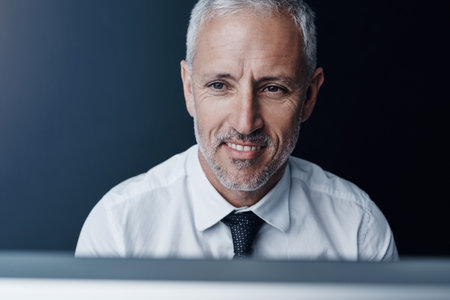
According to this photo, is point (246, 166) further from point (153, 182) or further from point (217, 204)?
point (153, 182)

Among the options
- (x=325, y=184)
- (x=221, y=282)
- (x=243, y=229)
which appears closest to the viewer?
(x=221, y=282)

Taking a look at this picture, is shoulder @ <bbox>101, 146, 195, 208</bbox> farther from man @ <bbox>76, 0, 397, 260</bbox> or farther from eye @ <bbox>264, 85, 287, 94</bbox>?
eye @ <bbox>264, 85, 287, 94</bbox>

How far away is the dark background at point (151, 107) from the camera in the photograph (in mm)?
1221

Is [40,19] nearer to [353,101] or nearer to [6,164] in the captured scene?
[6,164]

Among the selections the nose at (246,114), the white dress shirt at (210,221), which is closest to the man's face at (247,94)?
the nose at (246,114)

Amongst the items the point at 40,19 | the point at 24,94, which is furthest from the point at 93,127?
the point at 40,19

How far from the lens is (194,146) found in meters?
1.15

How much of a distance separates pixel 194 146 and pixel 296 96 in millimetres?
310

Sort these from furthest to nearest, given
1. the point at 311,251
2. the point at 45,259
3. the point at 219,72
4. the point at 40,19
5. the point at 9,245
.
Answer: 1. the point at 9,245
2. the point at 40,19
3. the point at 311,251
4. the point at 219,72
5. the point at 45,259

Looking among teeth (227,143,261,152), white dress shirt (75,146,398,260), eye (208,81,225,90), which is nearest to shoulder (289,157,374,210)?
white dress shirt (75,146,398,260)

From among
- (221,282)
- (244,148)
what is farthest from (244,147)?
(221,282)

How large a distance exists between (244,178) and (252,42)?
1.01ft

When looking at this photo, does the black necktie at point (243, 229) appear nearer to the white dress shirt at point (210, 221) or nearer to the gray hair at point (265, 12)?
the white dress shirt at point (210, 221)

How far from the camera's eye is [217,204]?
1040 millimetres
